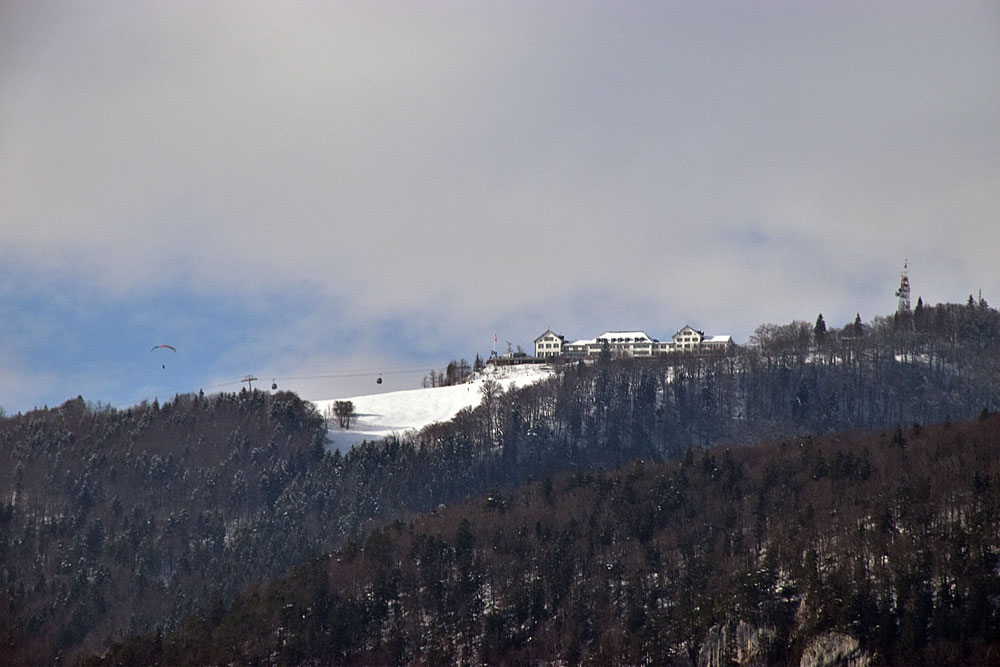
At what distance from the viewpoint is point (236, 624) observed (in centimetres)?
14062

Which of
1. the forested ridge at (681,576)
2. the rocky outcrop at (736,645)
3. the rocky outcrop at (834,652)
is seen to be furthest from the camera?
the rocky outcrop at (736,645)

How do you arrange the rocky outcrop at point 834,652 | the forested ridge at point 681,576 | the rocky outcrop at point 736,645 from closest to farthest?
1. the rocky outcrop at point 834,652
2. the forested ridge at point 681,576
3. the rocky outcrop at point 736,645

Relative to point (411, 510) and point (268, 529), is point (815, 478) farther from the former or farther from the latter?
point (268, 529)

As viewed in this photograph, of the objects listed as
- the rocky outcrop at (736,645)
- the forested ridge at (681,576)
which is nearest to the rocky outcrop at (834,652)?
the forested ridge at (681,576)

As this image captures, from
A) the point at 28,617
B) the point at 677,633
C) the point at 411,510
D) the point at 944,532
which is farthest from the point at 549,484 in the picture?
the point at 28,617

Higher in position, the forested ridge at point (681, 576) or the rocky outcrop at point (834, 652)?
the forested ridge at point (681, 576)

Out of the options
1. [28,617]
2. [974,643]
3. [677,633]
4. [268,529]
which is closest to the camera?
[974,643]

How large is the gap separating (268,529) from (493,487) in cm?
3886

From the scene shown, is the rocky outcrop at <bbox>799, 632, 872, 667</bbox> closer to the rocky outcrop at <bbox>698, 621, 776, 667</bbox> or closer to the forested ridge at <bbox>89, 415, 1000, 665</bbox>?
the forested ridge at <bbox>89, 415, 1000, 665</bbox>

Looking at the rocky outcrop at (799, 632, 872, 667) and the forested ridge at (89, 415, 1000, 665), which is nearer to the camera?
the rocky outcrop at (799, 632, 872, 667)

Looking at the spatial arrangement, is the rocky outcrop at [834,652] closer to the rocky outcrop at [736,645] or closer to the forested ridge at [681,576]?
the forested ridge at [681,576]

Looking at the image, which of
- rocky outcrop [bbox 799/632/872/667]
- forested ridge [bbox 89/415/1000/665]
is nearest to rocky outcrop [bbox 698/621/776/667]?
forested ridge [bbox 89/415/1000/665]

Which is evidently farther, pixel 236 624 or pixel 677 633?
pixel 236 624

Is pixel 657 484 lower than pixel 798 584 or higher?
higher
